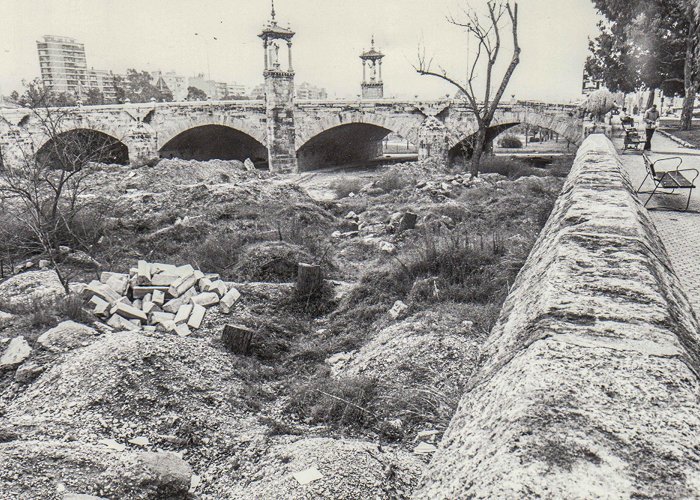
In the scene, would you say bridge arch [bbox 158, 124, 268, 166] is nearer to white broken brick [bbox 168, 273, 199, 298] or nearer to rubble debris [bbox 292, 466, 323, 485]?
white broken brick [bbox 168, 273, 199, 298]

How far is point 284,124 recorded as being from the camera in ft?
80.2

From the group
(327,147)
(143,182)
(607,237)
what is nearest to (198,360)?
(607,237)

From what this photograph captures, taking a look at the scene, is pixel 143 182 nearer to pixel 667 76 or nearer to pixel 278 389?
pixel 278 389

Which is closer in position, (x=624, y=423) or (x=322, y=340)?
(x=624, y=423)

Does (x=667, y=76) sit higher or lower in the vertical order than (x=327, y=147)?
higher

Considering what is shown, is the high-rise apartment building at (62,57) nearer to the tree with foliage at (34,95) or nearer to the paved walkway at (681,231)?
the tree with foliage at (34,95)

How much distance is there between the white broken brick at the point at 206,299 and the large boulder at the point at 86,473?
3.17 m

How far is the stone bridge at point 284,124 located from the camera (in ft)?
72.3

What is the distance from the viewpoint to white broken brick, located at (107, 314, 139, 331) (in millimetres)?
5984

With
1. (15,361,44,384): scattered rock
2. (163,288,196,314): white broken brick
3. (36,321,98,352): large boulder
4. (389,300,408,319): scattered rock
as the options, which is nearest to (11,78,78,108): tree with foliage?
(163,288,196,314): white broken brick

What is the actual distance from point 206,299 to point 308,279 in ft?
4.20

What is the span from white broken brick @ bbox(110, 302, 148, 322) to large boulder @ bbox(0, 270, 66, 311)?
728mm

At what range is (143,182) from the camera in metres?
16.7

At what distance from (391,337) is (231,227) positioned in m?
6.45
